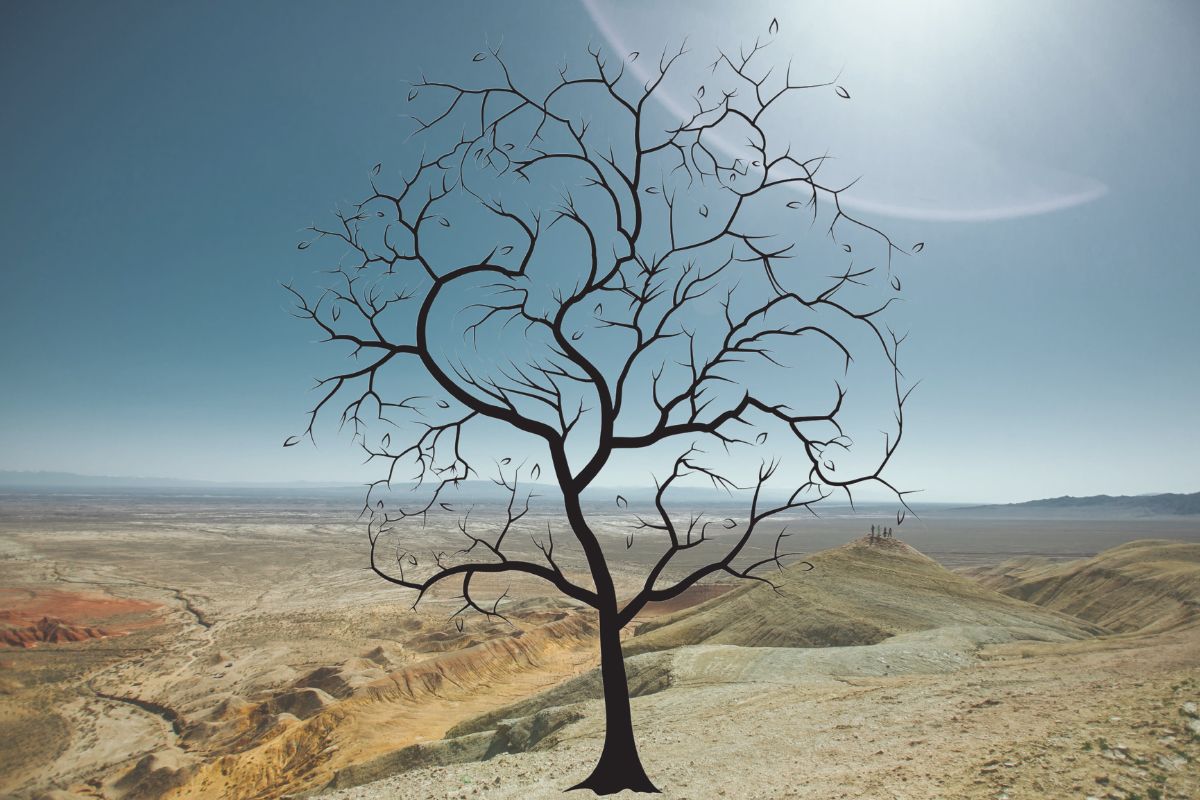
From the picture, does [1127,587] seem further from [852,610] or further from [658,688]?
[658,688]

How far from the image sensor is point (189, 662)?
35531mm

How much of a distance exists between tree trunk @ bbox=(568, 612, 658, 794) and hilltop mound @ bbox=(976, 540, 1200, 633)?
2742cm

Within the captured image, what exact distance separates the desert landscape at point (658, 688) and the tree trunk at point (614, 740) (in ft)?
3.11

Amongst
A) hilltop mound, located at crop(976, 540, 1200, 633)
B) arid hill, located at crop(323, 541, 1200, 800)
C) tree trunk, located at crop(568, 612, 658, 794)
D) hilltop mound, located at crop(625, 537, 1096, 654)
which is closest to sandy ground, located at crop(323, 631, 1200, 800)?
arid hill, located at crop(323, 541, 1200, 800)

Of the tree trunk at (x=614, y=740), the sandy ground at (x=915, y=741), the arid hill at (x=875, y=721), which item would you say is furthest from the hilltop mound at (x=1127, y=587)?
the tree trunk at (x=614, y=740)

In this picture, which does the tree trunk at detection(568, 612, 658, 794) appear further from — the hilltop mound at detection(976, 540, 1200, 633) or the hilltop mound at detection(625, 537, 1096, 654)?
the hilltop mound at detection(976, 540, 1200, 633)

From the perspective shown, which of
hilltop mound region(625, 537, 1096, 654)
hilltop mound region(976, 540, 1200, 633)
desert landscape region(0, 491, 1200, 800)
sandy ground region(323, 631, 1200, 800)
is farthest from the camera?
hilltop mound region(976, 540, 1200, 633)

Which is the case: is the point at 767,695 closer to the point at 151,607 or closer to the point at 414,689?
the point at 414,689

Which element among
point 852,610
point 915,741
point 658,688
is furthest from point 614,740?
point 852,610

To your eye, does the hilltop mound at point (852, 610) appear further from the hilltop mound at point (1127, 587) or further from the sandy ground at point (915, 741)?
the sandy ground at point (915, 741)

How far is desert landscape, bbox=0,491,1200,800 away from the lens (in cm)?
678

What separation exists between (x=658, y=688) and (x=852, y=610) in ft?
37.9

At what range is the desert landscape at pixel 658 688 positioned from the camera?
22.2ft

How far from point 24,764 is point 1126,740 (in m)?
34.1
